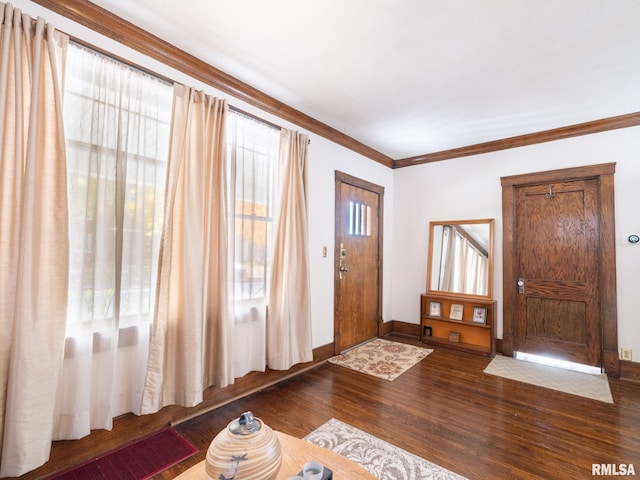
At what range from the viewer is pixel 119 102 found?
1.88m

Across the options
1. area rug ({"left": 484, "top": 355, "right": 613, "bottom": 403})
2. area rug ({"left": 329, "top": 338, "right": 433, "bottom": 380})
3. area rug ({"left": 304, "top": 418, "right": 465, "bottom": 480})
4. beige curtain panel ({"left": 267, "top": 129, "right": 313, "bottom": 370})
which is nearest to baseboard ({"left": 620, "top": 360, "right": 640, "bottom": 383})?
area rug ({"left": 484, "top": 355, "right": 613, "bottom": 403})

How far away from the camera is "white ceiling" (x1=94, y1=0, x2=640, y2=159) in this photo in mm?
1802

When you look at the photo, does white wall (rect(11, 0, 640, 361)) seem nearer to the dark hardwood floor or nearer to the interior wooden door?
the interior wooden door

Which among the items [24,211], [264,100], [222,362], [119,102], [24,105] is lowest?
[222,362]

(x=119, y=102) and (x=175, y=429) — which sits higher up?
(x=119, y=102)

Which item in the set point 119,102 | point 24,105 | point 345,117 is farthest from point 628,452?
point 24,105

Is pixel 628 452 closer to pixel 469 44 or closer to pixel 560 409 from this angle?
pixel 560 409

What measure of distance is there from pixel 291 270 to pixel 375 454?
1.58 metres

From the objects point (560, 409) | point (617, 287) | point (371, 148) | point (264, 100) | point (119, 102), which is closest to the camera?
point (119, 102)

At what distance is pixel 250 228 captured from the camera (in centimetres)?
262

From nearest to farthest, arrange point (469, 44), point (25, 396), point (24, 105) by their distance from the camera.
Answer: point (25, 396), point (24, 105), point (469, 44)

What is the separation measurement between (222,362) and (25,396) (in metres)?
1.09

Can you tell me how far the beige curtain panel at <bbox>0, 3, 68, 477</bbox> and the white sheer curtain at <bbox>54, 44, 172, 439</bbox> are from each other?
0.11m

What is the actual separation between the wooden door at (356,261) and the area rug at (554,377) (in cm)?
152
